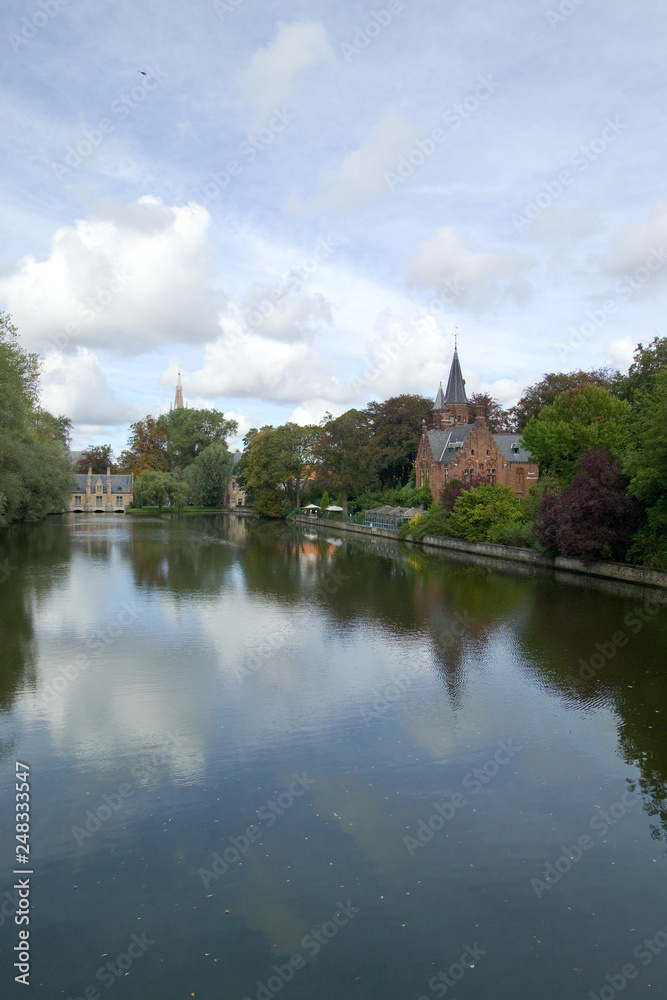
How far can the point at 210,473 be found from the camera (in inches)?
3861

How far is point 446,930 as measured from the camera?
6.70 m

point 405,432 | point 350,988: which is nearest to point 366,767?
point 350,988

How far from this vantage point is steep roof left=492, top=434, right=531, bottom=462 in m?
61.3

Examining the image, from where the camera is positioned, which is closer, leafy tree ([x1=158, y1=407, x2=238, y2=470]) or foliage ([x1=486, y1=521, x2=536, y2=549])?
foliage ([x1=486, y1=521, x2=536, y2=549])

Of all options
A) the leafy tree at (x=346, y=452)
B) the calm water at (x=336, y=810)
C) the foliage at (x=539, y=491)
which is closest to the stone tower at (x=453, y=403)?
the leafy tree at (x=346, y=452)

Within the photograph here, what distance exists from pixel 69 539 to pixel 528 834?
144ft

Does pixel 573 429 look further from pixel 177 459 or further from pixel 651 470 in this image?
pixel 177 459

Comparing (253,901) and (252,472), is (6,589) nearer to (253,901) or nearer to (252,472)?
(253,901)

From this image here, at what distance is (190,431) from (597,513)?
89251 millimetres

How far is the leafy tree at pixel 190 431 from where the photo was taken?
10812 centimetres

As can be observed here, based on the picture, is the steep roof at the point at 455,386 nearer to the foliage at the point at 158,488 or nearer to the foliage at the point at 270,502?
the foliage at the point at 270,502

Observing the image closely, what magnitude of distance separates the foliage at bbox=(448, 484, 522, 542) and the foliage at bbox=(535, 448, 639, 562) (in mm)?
10147

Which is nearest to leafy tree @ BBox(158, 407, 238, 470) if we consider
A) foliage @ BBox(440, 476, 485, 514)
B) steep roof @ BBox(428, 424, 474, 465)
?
steep roof @ BBox(428, 424, 474, 465)

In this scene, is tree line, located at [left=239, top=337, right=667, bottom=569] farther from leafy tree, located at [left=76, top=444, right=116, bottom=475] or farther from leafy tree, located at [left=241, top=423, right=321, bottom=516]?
leafy tree, located at [left=76, top=444, right=116, bottom=475]
